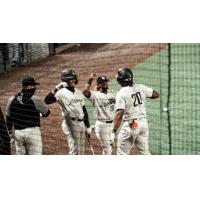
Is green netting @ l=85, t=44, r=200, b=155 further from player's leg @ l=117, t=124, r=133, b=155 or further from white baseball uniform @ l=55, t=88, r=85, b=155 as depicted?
white baseball uniform @ l=55, t=88, r=85, b=155

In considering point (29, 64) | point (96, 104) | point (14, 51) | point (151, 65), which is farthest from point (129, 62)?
point (96, 104)

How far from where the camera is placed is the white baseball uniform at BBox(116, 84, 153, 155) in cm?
619

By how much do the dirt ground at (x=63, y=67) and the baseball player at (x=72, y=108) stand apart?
39cm

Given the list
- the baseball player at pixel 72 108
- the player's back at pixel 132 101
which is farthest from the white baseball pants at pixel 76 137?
the player's back at pixel 132 101

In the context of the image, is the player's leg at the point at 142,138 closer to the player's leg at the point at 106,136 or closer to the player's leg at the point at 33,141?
the player's leg at the point at 106,136

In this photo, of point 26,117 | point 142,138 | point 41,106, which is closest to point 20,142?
point 26,117

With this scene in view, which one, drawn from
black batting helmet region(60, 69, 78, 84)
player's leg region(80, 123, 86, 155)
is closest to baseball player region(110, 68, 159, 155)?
player's leg region(80, 123, 86, 155)

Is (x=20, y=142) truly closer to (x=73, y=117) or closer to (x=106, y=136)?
(x=73, y=117)

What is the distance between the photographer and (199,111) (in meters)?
8.40

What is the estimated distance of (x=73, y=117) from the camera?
21.5 feet

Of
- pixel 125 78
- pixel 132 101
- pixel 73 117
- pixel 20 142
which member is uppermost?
pixel 125 78

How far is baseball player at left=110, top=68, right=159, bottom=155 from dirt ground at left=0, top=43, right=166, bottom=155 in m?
0.57

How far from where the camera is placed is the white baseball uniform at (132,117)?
619 cm

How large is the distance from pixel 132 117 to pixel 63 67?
3849 mm
